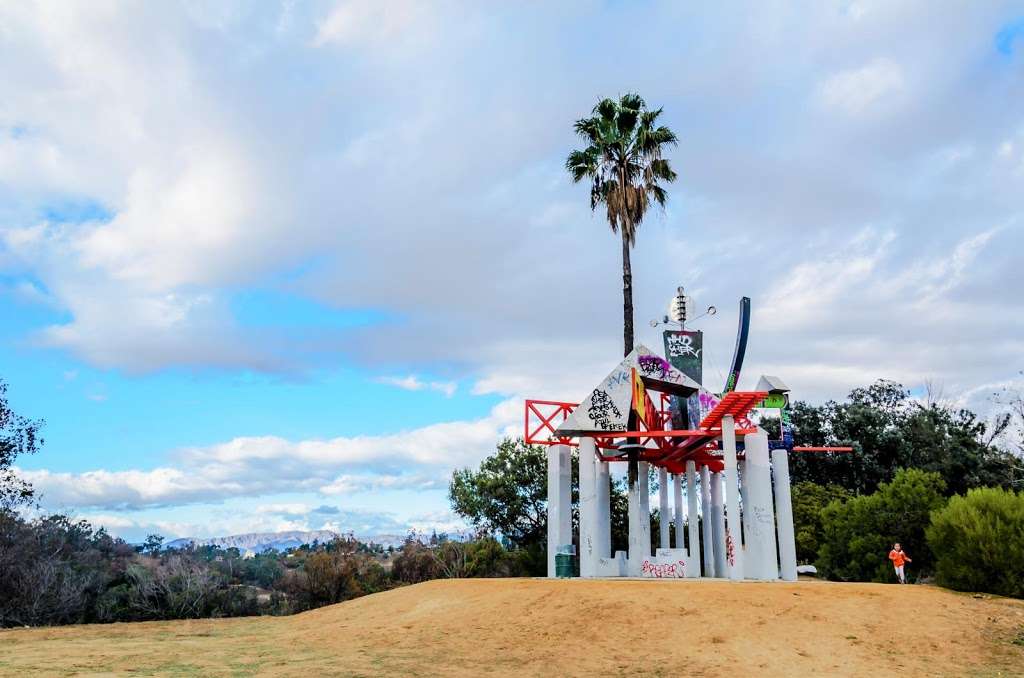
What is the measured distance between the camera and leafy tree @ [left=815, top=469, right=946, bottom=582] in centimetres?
3125

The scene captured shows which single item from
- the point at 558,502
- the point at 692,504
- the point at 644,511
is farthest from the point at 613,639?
the point at 692,504

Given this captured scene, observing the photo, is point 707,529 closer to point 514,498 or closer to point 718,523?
point 718,523

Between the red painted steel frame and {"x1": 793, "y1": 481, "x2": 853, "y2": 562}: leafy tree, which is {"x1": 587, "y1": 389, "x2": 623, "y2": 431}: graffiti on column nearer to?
the red painted steel frame

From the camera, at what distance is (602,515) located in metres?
29.5

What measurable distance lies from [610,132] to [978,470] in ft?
98.9

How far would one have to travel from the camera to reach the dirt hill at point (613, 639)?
16.0 m

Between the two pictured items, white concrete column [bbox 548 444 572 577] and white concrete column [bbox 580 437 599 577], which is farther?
white concrete column [bbox 548 444 572 577]

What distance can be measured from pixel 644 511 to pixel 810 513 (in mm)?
15255

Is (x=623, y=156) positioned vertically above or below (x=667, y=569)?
above

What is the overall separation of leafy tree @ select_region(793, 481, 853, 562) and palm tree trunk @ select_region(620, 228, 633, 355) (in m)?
14.2

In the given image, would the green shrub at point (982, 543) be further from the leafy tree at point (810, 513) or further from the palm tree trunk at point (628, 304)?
the leafy tree at point (810, 513)

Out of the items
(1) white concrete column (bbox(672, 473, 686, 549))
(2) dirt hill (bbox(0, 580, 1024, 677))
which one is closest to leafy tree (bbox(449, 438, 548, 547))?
(1) white concrete column (bbox(672, 473, 686, 549))

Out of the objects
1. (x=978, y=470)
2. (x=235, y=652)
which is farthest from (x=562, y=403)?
(x=978, y=470)

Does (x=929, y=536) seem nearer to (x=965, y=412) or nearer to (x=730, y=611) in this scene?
(x=730, y=611)
